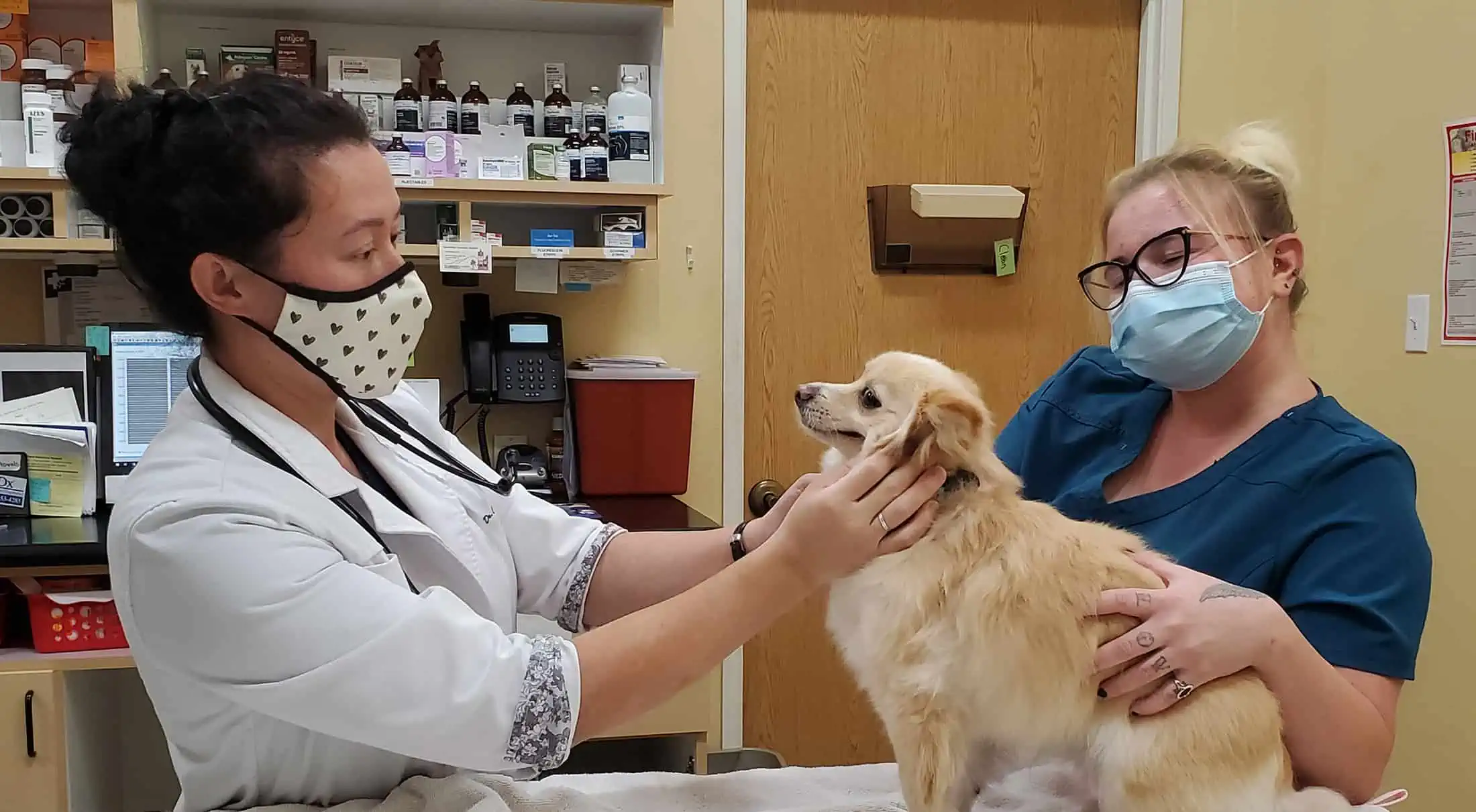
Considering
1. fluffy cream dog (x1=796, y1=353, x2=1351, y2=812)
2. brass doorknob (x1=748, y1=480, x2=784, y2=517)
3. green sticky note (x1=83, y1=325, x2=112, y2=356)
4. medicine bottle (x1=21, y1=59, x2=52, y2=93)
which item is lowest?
brass doorknob (x1=748, y1=480, x2=784, y2=517)

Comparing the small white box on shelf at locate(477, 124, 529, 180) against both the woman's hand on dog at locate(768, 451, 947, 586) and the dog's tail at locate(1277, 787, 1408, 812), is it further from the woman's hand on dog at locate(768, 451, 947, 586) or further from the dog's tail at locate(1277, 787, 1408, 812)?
the dog's tail at locate(1277, 787, 1408, 812)

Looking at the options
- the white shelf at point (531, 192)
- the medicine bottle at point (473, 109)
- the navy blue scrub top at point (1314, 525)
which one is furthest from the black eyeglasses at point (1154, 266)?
the medicine bottle at point (473, 109)

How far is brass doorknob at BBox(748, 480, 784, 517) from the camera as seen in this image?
3.15m

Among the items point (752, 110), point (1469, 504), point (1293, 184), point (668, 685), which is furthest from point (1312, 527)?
point (752, 110)

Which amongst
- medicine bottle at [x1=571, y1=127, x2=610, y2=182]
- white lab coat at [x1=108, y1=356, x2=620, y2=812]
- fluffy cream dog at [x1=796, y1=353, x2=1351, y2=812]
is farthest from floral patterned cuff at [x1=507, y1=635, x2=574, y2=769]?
medicine bottle at [x1=571, y1=127, x2=610, y2=182]

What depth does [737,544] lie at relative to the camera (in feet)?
5.24

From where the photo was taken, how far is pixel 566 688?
1.07 m

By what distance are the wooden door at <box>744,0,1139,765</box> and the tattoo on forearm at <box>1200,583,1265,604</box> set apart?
195cm

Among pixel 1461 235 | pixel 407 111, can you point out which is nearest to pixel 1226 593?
pixel 1461 235

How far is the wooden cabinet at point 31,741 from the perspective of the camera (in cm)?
214

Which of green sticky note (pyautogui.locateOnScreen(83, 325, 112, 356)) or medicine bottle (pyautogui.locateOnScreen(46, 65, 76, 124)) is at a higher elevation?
medicine bottle (pyautogui.locateOnScreen(46, 65, 76, 124))

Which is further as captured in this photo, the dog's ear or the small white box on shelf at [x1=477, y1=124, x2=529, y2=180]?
the small white box on shelf at [x1=477, y1=124, x2=529, y2=180]

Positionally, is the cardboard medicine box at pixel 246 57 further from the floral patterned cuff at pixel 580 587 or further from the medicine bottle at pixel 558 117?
the floral patterned cuff at pixel 580 587

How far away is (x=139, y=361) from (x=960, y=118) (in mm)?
2346
